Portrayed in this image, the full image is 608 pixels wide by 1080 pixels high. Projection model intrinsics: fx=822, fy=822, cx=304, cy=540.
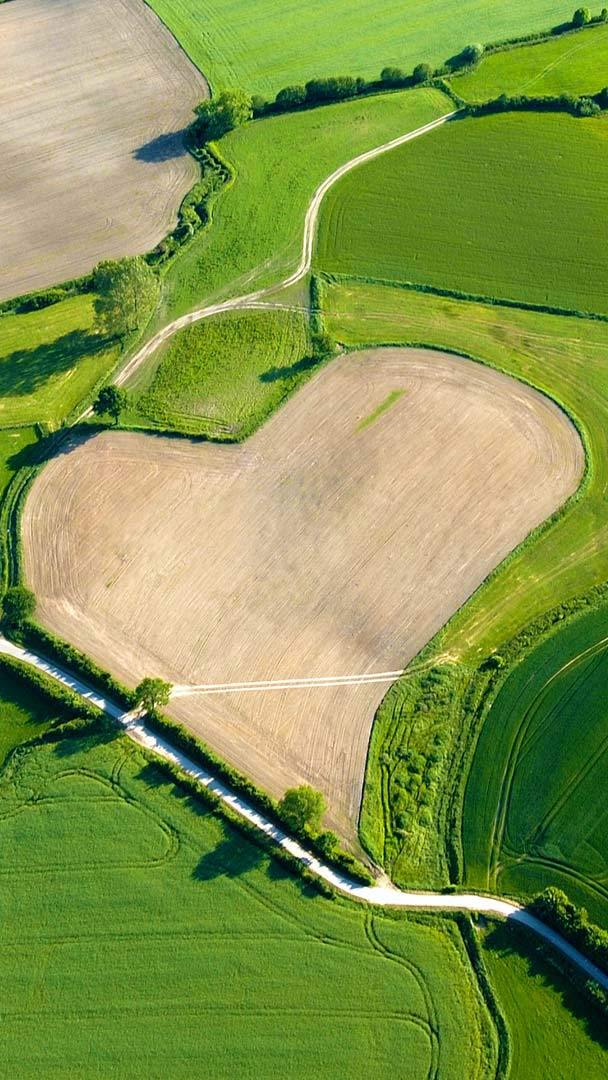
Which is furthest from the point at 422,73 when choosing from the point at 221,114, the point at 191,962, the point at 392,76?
the point at 191,962

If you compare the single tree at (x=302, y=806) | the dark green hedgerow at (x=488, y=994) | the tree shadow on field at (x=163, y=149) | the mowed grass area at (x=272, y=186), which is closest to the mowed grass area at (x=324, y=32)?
the mowed grass area at (x=272, y=186)

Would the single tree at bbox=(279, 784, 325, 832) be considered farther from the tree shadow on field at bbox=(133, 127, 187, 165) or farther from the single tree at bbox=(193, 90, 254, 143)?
the single tree at bbox=(193, 90, 254, 143)

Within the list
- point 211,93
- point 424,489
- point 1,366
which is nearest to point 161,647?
point 424,489

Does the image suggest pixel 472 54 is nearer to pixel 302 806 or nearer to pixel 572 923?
pixel 302 806

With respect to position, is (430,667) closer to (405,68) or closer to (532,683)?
(532,683)

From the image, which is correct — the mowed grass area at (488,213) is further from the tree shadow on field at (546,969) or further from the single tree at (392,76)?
the tree shadow on field at (546,969)

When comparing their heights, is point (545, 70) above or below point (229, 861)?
above
